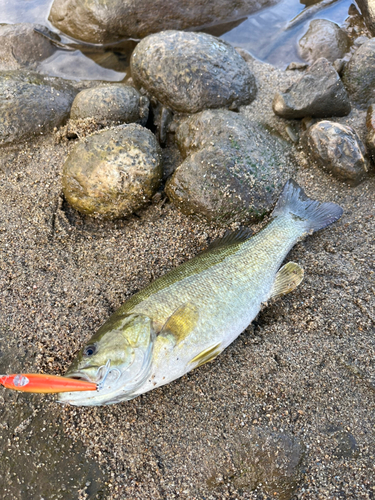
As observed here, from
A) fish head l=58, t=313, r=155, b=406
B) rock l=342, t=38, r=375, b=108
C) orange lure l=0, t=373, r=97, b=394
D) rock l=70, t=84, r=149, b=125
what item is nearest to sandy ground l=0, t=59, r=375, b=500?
fish head l=58, t=313, r=155, b=406

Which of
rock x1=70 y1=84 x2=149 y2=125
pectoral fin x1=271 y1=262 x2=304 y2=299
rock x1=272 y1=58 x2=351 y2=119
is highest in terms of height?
rock x1=272 y1=58 x2=351 y2=119

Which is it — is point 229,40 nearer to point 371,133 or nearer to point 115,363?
point 371,133

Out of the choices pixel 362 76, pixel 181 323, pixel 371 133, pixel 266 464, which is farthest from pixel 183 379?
pixel 362 76

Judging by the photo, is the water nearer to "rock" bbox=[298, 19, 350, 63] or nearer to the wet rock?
"rock" bbox=[298, 19, 350, 63]

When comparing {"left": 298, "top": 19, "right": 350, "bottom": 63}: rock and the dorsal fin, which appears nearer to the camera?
the dorsal fin

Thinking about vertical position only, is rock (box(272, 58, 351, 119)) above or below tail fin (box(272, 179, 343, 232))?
above

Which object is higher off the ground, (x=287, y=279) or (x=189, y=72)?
(x=189, y=72)

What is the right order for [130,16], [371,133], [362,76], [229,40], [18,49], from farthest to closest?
[229,40] < [18,49] < [130,16] < [362,76] < [371,133]

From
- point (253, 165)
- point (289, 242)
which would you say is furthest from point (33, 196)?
point (289, 242)
